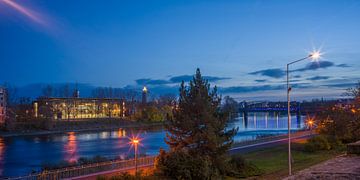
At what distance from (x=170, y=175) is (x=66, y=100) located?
468ft

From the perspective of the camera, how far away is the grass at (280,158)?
33109mm

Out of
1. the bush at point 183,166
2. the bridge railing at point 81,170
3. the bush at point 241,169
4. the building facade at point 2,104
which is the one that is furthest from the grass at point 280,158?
the building facade at point 2,104

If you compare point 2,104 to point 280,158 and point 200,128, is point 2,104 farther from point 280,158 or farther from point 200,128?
point 200,128

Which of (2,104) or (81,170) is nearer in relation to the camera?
(81,170)

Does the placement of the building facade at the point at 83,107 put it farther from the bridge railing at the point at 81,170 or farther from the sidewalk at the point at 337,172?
the sidewalk at the point at 337,172

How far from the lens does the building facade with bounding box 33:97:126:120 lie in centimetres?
15312

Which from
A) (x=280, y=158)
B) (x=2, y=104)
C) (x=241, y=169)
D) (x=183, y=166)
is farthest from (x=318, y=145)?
(x=2, y=104)

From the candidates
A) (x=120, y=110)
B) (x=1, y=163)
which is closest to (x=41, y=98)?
(x=120, y=110)

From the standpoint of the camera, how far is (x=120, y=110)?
173 m

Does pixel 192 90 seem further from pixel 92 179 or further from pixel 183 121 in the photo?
pixel 92 179

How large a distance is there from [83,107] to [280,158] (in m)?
135

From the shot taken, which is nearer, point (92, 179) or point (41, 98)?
point (92, 179)

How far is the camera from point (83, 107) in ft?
546

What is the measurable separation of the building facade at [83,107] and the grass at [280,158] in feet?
355
